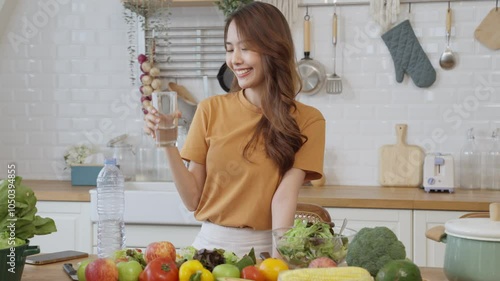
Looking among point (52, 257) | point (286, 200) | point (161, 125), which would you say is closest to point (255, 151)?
point (286, 200)

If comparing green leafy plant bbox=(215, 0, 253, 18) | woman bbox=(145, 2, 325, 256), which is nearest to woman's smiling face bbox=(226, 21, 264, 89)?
woman bbox=(145, 2, 325, 256)

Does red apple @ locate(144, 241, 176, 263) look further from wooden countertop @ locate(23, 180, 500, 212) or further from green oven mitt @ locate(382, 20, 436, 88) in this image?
green oven mitt @ locate(382, 20, 436, 88)

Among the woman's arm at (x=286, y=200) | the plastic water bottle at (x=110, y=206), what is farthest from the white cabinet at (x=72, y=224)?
the woman's arm at (x=286, y=200)

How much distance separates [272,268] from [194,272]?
186 millimetres

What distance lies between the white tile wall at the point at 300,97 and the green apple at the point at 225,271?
2.71m

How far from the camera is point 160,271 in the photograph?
1695 millimetres

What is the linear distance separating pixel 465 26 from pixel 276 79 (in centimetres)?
211

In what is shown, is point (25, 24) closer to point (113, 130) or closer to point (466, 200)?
point (113, 130)

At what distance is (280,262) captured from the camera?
1.75m

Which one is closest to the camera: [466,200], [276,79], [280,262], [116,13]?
[280,262]

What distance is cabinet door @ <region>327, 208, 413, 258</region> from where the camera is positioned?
144 inches

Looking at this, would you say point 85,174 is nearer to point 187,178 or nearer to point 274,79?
point 187,178

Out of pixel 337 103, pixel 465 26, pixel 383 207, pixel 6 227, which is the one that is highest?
pixel 465 26

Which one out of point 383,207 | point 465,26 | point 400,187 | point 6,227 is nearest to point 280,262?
point 6,227
